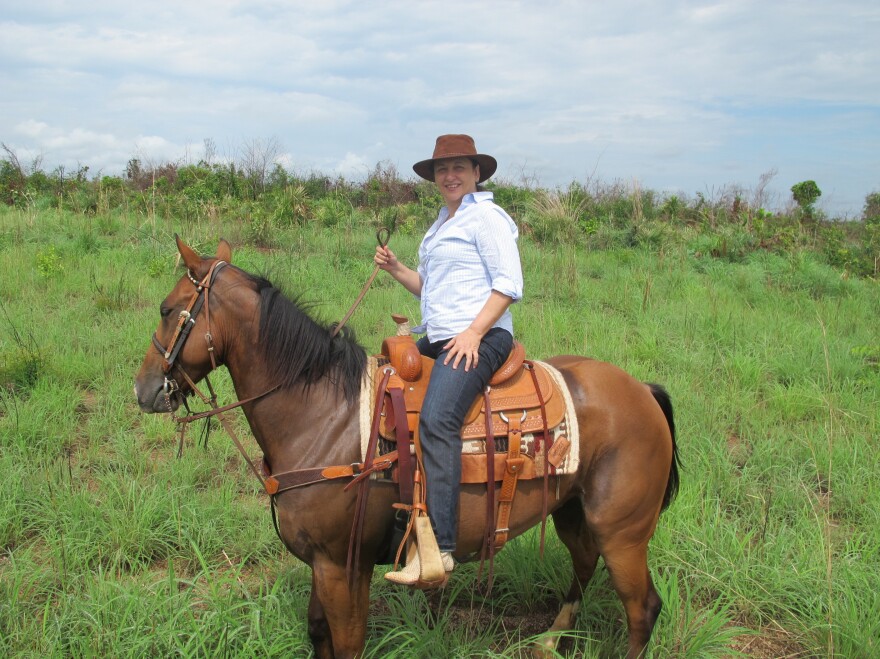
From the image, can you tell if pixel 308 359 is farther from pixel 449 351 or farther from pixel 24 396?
pixel 24 396

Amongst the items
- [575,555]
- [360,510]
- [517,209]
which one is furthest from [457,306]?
[517,209]

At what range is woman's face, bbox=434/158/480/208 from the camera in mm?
2881

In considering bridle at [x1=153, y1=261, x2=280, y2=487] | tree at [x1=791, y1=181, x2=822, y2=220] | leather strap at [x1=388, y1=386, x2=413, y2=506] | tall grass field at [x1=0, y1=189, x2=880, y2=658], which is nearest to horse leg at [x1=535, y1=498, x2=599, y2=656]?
tall grass field at [x1=0, y1=189, x2=880, y2=658]

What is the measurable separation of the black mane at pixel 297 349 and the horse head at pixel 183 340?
199 mm

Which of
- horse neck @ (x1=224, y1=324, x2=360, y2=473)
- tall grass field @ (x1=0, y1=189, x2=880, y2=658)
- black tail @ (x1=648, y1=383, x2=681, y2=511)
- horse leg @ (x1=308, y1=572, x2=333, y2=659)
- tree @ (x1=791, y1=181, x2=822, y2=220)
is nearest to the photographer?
horse neck @ (x1=224, y1=324, x2=360, y2=473)

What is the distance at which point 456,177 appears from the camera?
9.47 ft

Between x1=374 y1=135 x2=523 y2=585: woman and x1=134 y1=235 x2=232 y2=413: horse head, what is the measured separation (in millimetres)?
963

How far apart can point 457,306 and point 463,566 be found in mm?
1835

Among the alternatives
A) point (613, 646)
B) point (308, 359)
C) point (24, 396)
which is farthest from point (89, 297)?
point (613, 646)

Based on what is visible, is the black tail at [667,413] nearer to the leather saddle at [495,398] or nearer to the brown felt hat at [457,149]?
the leather saddle at [495,398]

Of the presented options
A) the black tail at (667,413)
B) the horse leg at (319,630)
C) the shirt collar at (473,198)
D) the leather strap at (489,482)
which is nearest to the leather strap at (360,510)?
the horse leg at (319,630)

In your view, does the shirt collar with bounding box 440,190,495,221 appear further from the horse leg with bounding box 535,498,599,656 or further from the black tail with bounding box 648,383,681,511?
the horse leg with bounding box 535,498,599,656

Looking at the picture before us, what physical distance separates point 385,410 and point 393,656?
1117 mm

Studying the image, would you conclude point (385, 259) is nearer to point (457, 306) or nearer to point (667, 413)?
point (457, 306)
